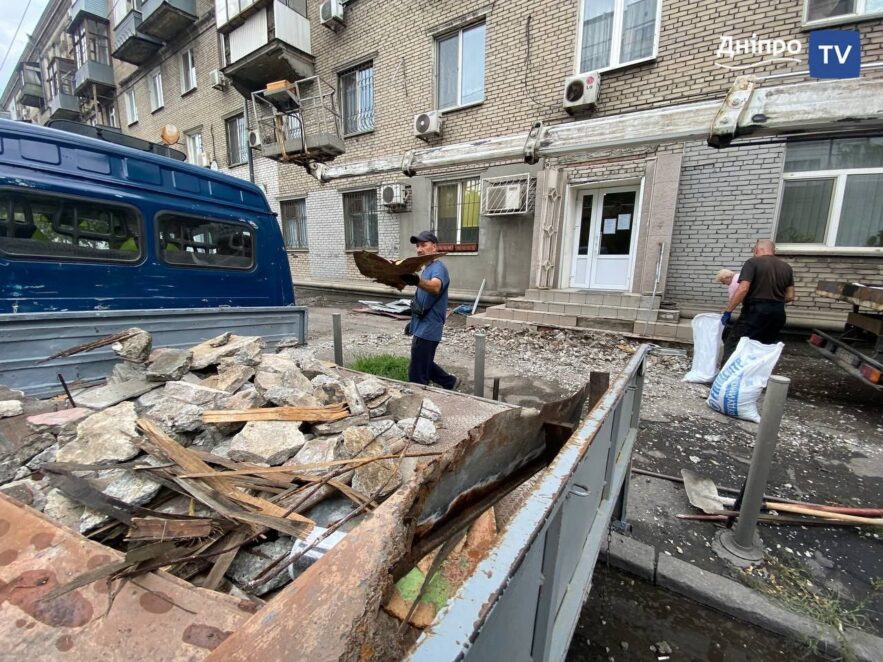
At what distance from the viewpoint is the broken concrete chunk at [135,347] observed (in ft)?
8.84

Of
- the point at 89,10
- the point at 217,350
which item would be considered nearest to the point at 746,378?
the point at 217,350

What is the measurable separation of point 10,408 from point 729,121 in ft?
Answer: 19.7

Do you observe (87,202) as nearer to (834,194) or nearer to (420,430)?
(420,430)

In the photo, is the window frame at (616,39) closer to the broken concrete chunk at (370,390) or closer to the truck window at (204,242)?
the truck window at (204,242)

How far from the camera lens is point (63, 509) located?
1464 millimetres

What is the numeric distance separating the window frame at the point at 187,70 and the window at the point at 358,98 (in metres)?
8.15

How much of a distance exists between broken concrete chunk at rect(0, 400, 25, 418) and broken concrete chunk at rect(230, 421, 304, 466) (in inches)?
56.2

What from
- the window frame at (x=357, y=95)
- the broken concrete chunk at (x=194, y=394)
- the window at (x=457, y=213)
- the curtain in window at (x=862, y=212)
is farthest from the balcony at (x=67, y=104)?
the curtain in window at (x=862, y=212)

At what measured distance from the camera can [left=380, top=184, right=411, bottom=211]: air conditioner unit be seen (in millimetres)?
9930

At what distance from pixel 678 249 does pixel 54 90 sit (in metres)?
33.2

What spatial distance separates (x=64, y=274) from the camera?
11.0 feet

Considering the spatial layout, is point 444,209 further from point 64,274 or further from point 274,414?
point 274,414

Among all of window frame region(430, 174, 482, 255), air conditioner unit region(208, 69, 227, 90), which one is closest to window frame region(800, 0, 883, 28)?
window frame region(430, 174, 482, 255)

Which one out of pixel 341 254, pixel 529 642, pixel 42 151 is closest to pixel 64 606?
pixel 529 642
